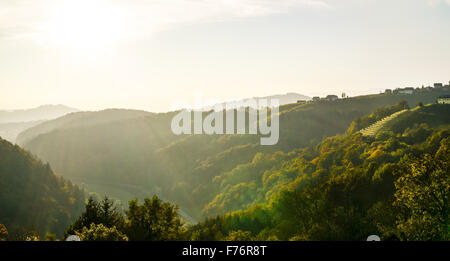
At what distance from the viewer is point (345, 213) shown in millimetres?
63281

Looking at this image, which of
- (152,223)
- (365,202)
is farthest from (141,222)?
(365,202)

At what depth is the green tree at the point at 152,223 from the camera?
5688 centimetres

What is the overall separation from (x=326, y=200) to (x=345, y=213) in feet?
16.9

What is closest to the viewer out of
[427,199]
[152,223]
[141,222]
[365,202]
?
[427,199]

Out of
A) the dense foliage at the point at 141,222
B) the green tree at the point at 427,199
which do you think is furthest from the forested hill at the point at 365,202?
the dense foliage at the point at 141,222

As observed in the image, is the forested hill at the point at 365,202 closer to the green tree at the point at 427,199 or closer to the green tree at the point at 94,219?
the green tree at the point at 427,199

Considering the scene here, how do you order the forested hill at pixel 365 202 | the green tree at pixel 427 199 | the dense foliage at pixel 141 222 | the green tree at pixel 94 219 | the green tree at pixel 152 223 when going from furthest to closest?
the green tree at pixel 152 223 → the dense foliage at pixel 141 222 → the green tree at pixel 94 219 → the forested hill at pixel 365 202 → the green tree at pixel 427 199

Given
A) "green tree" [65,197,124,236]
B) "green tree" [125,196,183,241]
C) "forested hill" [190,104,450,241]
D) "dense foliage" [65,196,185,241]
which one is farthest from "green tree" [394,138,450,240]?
"green tree" [65,197,124,236]

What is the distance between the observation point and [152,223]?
58.0 meters

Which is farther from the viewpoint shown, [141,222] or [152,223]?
[141,222]

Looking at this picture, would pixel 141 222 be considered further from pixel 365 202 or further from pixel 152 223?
pixel 365 202

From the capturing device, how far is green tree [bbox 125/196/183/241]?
187 feet

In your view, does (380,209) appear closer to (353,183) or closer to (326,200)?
(326,200)

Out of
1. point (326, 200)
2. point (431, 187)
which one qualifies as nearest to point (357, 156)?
point (326, 200)
